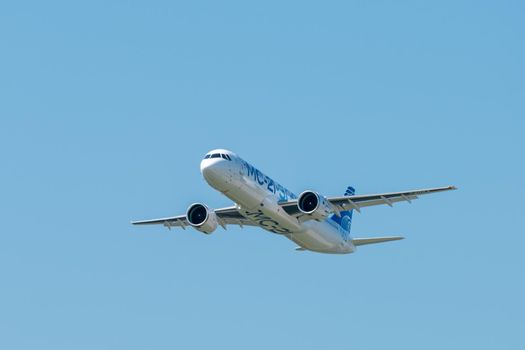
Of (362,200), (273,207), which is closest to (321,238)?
(362,200)

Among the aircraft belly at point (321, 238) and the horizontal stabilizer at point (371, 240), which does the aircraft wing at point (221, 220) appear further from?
the horizontal stabilizer at point (371, 240)

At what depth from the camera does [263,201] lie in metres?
78.4

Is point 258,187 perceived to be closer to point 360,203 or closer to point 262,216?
point 262,216

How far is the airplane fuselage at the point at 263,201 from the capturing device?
249 feet

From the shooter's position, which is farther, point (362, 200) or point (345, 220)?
point (345, 220)

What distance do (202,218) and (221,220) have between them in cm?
328

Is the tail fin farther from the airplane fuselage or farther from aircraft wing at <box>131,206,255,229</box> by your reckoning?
aircraft wing at <box>131,206,255,229</box>

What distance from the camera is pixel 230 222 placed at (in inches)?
3388

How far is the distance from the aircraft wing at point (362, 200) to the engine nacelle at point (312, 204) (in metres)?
0.64


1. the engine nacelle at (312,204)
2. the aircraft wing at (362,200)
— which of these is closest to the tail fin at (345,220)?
the aircraft wing at (362,200)

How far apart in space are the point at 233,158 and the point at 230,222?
403 inches

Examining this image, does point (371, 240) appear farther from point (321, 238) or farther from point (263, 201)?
point (263, 201)

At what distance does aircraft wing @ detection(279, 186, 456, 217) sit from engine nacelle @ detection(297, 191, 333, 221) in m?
0.64

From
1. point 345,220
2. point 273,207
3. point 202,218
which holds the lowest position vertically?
point 273,207
